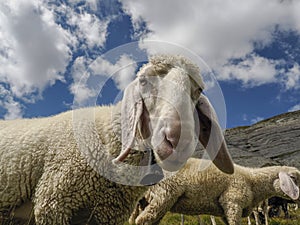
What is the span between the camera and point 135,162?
124 inches

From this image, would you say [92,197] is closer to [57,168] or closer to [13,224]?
[57,168]

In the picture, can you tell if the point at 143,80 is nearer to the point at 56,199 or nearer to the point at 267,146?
the point at 56,199

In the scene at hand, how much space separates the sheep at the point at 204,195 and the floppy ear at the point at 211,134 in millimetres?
4094

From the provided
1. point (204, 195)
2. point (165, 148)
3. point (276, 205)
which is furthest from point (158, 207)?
point (276, 205)

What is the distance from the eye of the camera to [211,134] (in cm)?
330

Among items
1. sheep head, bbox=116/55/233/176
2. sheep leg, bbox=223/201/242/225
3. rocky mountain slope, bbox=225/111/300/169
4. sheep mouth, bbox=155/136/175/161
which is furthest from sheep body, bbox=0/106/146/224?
rocky mountain slope, bbox=225/111/300/169

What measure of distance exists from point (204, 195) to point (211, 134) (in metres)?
5.00

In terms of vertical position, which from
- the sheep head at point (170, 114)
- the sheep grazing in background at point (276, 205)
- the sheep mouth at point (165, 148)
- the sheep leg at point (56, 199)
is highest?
the sheep grazing in background at point (276, 205)

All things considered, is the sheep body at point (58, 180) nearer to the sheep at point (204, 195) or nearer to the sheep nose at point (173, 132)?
the sheep nose at point (173, 132)

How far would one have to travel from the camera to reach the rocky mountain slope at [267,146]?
27906 millimetres

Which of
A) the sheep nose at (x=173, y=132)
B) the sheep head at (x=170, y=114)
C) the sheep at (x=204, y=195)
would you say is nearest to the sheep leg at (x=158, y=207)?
the sheep at (x=204, y=195)

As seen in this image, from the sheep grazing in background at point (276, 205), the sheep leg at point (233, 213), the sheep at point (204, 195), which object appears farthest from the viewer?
the sheep grazing in background at point (276, 205)

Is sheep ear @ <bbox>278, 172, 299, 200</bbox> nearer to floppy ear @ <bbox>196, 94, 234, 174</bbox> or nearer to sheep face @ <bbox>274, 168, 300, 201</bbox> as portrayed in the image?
sheep face @ <bbox>274, 168, 300, 201</bbox>

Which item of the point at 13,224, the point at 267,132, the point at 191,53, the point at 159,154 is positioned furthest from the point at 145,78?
the point at 267,132
